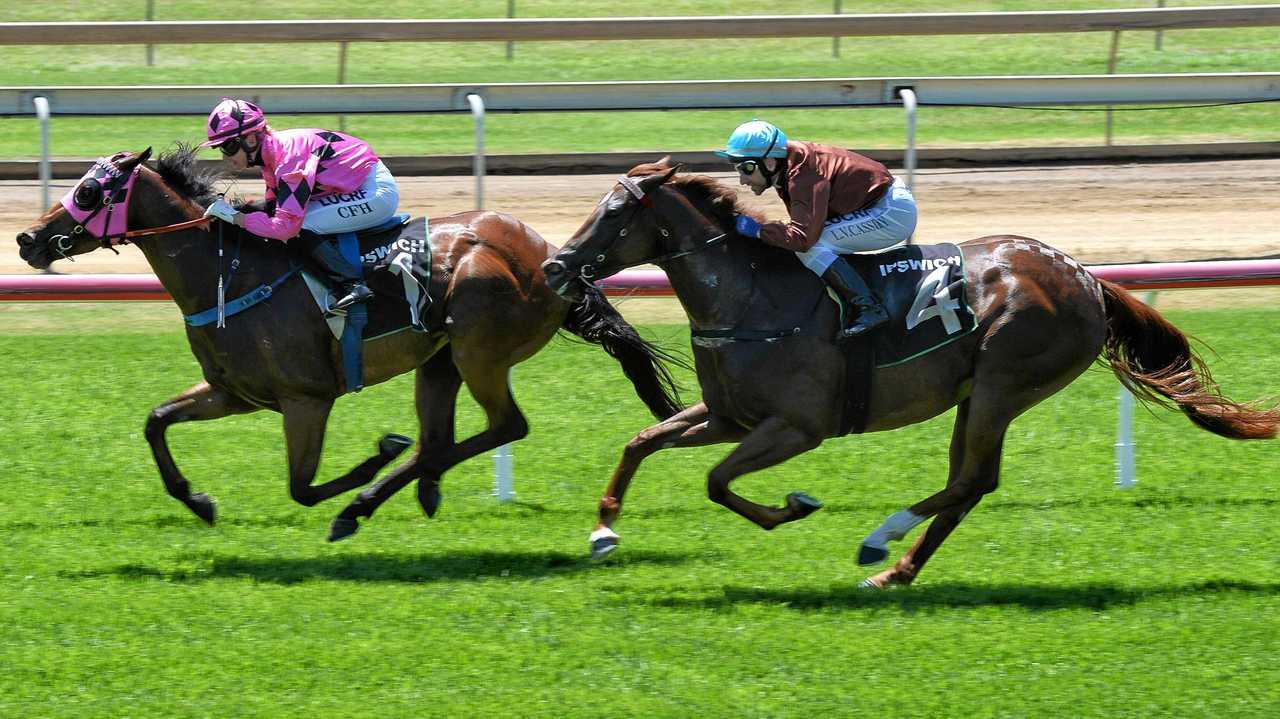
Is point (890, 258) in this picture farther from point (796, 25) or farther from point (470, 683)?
point (796, 25)

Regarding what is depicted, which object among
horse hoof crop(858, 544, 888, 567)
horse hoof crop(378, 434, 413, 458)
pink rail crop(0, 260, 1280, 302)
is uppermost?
pink rail crop(0, 260, 1280, 302)

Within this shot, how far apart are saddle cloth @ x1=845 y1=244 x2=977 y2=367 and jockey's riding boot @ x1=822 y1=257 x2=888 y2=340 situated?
0.17 feet

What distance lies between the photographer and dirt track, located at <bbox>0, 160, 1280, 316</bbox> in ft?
45.7

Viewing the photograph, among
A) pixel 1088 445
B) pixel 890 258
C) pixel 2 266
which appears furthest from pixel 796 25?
pixel 890 258

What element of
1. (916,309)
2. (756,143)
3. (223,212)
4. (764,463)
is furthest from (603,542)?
(223,212)

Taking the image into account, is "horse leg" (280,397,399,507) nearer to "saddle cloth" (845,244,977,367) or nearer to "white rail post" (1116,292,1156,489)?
"saddle cloth" (845,244,977,367)

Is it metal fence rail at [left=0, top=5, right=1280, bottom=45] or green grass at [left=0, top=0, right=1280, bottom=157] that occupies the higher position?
metal fence rail at [left=0, top=5, right=1280, bottom=45]

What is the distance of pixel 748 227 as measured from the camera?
6.90m

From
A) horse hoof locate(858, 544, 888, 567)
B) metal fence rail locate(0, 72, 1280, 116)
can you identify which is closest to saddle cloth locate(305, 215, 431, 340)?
horse hoof locate(858, 544, 888, 567)

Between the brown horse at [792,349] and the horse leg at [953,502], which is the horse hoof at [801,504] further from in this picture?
the horse leg at [953,502]

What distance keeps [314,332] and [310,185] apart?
65cm

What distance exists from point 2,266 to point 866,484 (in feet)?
26.5

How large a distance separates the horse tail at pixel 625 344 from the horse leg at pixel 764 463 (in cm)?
115

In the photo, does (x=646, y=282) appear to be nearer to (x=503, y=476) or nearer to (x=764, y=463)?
(x=503, y=476)
